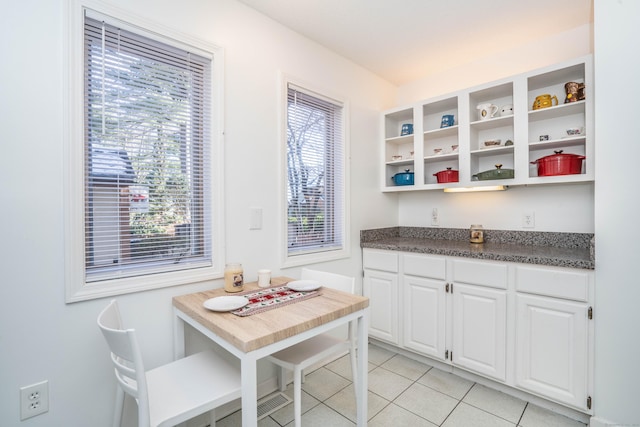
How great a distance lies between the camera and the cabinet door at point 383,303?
244 centimetres

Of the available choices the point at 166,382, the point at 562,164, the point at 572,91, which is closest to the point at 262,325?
the point at 166,382

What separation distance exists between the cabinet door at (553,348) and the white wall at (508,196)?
795 millimetres

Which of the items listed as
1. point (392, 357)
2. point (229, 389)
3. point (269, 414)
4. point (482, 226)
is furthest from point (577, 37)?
point (269, 414)

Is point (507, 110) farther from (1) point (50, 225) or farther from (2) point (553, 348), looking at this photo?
(1) point (50, 225)

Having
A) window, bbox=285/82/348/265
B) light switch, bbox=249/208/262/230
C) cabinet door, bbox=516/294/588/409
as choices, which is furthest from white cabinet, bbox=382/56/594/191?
light switch, bbox=249/208/262/230

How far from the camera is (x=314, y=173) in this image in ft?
7.74

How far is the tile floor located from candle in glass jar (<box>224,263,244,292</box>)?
31.7 inches

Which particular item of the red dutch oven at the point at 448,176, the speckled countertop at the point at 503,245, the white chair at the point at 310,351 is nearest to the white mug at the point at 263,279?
the white chair at the point at 310,351

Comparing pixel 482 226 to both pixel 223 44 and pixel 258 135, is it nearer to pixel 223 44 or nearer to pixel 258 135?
pixel 258 135

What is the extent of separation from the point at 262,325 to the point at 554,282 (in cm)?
169

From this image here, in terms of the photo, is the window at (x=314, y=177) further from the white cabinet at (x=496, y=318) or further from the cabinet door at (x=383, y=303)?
the white cabinet at (x=496, y=318)

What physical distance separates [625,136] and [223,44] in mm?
2257

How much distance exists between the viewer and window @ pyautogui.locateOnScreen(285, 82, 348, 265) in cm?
220

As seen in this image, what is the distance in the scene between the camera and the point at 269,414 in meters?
1.77
